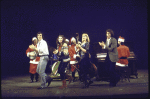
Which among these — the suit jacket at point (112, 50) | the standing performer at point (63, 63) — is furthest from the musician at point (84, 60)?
the suit jacket at point (112, 50)

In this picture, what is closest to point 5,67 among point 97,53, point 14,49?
point 14,49

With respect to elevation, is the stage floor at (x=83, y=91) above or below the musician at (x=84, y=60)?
below

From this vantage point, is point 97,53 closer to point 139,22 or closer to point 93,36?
point 93,36

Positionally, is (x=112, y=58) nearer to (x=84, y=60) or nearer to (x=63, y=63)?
(x=84, y=60)

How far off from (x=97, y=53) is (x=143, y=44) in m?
5.75

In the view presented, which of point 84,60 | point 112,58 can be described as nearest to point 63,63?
point 84,60

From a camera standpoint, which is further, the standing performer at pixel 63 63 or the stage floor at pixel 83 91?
the standing performer at pixel 63 63

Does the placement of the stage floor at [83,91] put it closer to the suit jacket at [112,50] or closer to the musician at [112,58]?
the musician at [112,58]

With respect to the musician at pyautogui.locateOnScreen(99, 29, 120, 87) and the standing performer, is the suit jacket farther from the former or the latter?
the standing performer

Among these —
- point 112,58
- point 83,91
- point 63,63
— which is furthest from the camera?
point 63,63

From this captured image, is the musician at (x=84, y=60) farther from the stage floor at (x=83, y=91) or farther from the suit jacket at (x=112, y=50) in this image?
the suit jacket at (x=112, y=50)

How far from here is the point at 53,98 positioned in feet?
16.3

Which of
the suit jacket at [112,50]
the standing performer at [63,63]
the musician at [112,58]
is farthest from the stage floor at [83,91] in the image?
the suit jacket at [112,50]

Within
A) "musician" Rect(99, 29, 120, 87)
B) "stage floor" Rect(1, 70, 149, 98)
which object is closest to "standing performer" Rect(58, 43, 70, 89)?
"stage floor" Rect(1, 70, 149, 98)
